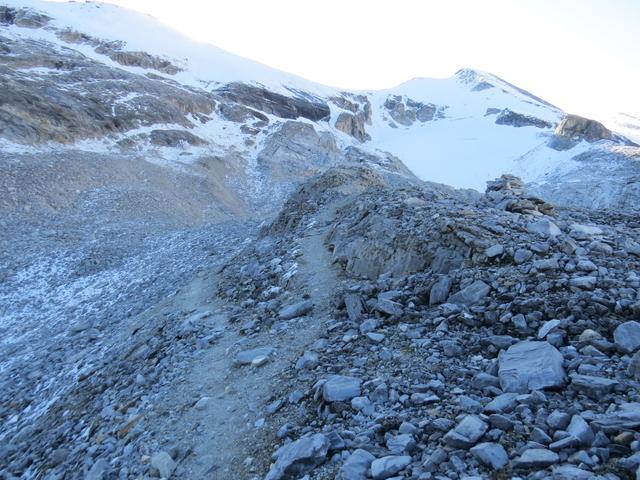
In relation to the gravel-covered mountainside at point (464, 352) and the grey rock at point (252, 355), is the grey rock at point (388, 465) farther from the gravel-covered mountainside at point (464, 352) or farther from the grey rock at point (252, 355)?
the grey rock at point (252, 355)

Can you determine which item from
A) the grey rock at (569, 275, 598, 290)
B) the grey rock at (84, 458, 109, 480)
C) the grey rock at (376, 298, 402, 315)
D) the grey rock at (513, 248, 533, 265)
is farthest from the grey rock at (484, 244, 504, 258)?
the grey rock at (84, 458, 109, 480)

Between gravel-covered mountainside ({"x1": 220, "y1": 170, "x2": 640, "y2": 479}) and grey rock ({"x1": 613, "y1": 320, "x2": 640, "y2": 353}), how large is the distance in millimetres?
15

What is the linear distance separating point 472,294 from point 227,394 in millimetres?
4678

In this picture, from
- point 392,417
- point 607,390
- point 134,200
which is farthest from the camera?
point 134,200

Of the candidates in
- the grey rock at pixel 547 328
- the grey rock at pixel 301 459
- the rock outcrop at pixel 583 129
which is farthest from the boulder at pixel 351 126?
the grey rock at pixel 301 459

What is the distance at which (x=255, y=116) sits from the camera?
64812 millimetres

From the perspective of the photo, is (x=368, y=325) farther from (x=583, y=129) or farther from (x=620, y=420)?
(x=583, y=129)

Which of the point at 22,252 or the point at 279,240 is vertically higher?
the point at 279,240

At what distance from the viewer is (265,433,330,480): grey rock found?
5.01 m

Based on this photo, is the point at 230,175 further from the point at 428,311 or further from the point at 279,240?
the point at 428,311

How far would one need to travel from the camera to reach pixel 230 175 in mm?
46969

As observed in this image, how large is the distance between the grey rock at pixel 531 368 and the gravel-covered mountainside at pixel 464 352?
0.9 inches

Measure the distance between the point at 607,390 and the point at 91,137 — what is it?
44.9 metres

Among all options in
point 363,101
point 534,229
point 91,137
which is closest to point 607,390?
point 534,229
